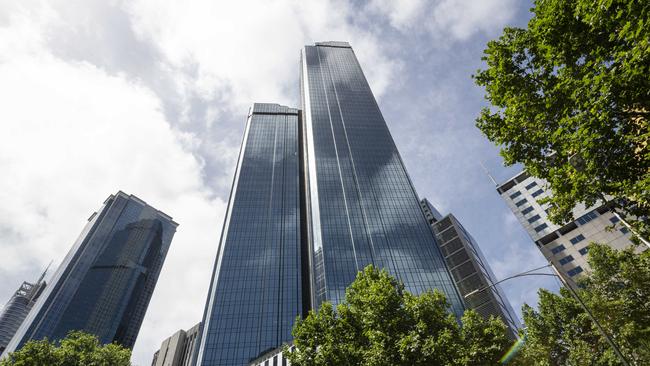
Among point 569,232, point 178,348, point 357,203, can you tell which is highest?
point 357,203

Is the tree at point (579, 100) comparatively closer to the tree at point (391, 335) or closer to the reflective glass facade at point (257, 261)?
the tree at point (391, 335)

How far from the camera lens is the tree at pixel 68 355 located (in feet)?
89.8

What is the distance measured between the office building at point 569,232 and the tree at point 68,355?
67.4 metres

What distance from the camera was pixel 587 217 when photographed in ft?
217

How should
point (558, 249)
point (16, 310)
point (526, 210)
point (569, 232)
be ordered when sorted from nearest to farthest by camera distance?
point (569, 232)
point (558, 249)
point (526, 210)
point (16, 310)

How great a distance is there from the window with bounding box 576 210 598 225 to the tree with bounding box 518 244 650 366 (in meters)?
50.1

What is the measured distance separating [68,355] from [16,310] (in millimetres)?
222620

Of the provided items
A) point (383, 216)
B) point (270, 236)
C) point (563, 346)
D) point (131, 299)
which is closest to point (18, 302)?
point (131, 299)

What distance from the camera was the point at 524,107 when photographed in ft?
43.4

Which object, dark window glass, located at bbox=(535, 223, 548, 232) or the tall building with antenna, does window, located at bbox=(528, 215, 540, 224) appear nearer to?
dark window glass, located at bbox=(535, 223, 548, 232)

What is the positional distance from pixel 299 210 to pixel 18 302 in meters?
194

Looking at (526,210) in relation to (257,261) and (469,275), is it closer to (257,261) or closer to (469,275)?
(469,275)

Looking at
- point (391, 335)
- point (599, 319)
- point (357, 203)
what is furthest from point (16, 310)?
point (599, 319)

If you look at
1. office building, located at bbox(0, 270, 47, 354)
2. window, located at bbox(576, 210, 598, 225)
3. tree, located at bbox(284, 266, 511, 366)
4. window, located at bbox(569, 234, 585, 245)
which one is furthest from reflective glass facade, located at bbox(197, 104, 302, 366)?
office building, located at bbox(0, 270, 47, 354)
